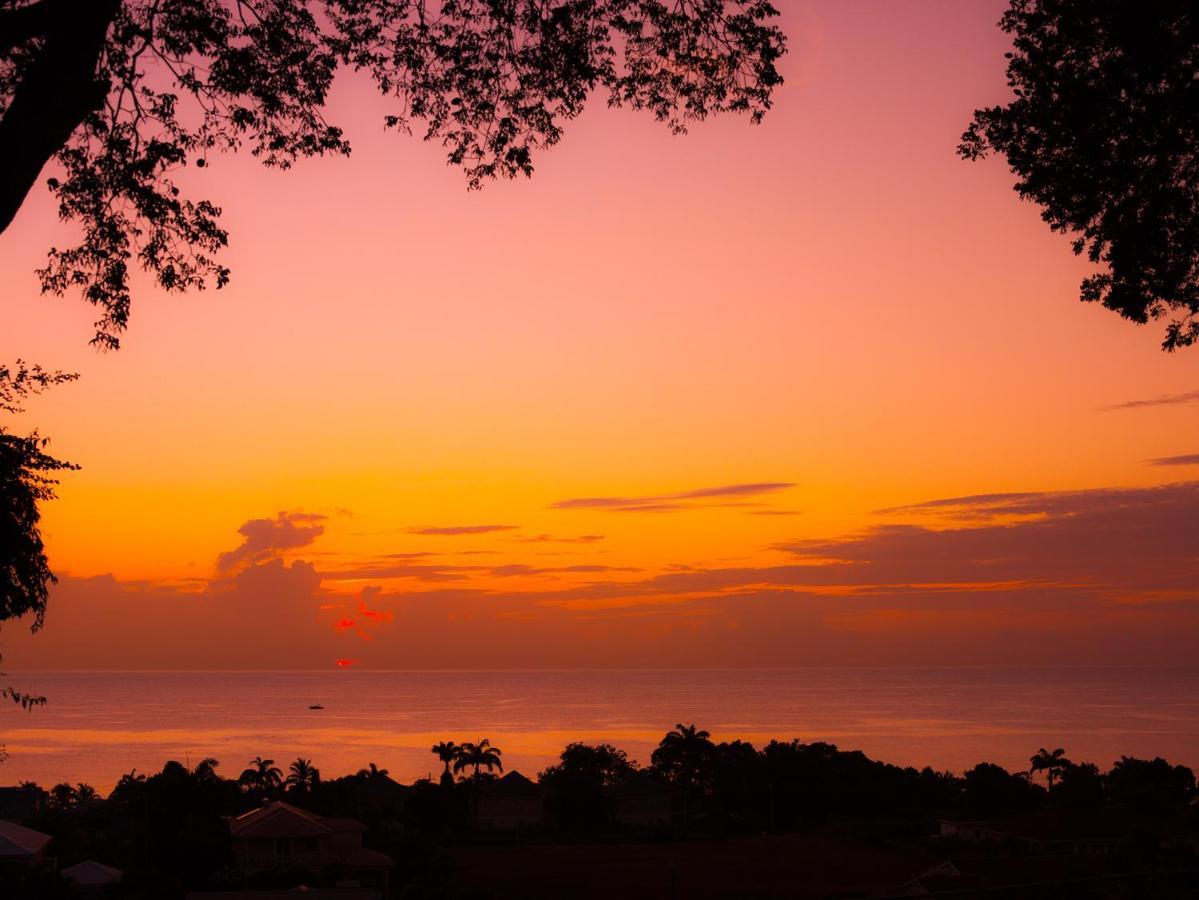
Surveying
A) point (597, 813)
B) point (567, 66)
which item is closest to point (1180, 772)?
point (597, 813)

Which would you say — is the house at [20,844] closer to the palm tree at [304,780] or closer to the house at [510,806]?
the palm tree at [304,780]

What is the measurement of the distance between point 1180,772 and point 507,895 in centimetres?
4351

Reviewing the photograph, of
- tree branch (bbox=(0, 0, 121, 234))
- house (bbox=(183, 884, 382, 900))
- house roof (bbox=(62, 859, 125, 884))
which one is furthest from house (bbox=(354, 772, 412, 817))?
tree branch (bbox=(0, 0, 121, 234))

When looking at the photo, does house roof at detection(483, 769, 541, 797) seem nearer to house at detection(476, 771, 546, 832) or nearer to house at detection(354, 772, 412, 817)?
house at detection(476, 771, 546, 832)

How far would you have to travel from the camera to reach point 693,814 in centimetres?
7106

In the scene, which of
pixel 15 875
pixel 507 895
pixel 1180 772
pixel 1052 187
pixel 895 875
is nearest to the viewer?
pixel 1052 187

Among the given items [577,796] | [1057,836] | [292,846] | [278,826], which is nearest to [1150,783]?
[1057,836]

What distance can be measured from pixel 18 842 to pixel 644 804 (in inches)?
1550

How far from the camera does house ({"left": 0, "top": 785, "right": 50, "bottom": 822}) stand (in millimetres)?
65338

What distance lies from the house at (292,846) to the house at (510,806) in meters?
24.8

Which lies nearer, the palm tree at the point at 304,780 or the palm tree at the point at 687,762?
the palm tree at the point at 304,780

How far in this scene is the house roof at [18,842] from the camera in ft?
114

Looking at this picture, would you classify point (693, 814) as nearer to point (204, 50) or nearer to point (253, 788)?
point (253, 788)

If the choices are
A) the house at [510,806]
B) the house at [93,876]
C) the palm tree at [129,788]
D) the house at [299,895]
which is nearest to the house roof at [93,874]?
the house at [93,876]
